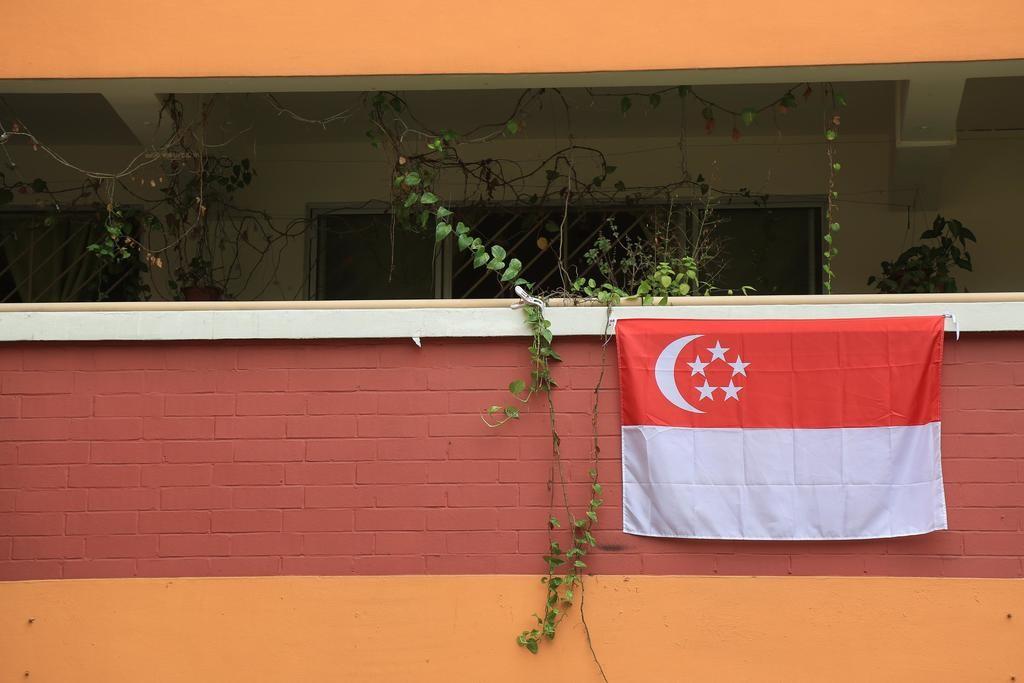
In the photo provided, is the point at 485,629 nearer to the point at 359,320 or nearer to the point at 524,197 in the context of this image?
the point at 359,320

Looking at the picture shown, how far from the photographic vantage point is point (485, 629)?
566 centimetres

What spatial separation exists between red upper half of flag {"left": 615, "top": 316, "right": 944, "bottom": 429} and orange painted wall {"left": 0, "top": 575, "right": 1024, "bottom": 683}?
790 mm

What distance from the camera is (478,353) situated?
229 inches

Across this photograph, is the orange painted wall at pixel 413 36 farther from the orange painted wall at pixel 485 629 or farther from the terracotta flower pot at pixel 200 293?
the orange painted wall at pixel 485 629

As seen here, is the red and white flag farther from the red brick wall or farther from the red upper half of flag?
the red brick wall

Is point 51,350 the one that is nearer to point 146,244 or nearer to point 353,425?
point 353,425

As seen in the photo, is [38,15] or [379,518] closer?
[379,518]

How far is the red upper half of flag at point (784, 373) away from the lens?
5637 mm

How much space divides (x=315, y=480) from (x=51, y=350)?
149 centimetres

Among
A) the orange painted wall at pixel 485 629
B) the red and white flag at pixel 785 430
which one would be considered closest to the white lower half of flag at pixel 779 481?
the red and white flag at pixel 785 430

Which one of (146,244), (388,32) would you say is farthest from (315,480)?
(146,244)

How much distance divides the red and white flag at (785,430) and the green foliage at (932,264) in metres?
1.87

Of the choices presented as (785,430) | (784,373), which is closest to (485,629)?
(785,430)

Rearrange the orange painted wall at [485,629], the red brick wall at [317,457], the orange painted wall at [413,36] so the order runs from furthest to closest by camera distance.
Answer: the orange painted wall at [413,36] → the red brick wall at [317,457] → the orange painted wall at [485,629]
